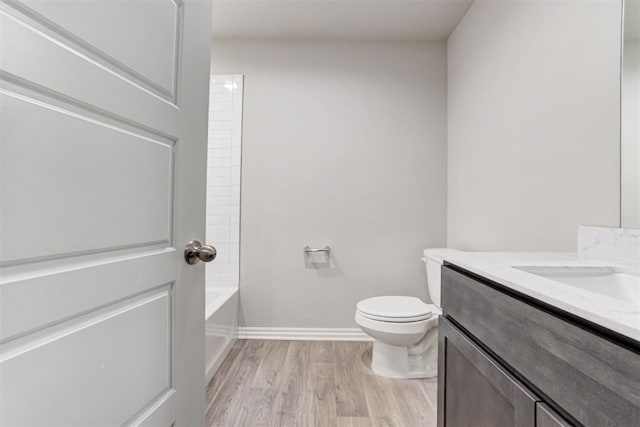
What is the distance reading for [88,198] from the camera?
1.88 feet

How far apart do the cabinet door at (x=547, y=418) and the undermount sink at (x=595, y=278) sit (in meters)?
0.39

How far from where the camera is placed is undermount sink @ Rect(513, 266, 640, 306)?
92 centimetres

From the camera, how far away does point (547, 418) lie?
23.4 inches

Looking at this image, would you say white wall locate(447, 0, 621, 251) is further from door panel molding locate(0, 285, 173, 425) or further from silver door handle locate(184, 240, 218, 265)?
door panel molding locate(0, 285, 173, 425)

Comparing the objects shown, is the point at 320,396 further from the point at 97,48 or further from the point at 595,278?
the point at 97,48

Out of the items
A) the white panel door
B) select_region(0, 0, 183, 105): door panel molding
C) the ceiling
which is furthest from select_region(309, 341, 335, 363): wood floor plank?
the ceiling

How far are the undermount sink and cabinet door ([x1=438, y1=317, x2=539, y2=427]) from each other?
Result: 0.87 ft

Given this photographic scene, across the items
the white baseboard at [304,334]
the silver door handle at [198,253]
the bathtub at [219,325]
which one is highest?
the silver door handle at [198,253]

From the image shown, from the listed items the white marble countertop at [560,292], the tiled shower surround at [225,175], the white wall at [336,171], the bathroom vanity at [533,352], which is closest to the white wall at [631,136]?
the white marble countertop at [560,292]

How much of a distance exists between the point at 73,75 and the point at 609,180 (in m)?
1.50

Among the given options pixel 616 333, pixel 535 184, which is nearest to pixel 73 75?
pixel 616 333

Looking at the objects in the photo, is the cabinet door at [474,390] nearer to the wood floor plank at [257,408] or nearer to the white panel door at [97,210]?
the white panel door at [97,210]

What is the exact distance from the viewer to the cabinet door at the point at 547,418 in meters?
0.57

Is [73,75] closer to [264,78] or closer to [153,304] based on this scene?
[153,304]
